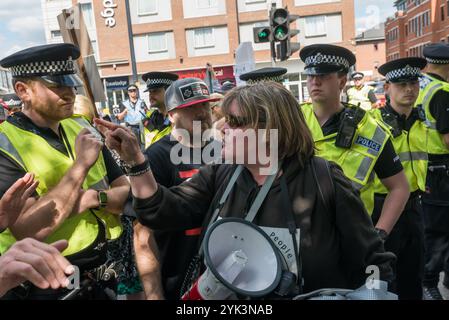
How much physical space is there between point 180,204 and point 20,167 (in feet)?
2.67

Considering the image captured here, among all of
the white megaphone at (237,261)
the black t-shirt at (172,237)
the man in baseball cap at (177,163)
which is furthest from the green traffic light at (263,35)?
the white megaphone at (237,261)

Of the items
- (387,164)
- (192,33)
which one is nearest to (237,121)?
(387,164)

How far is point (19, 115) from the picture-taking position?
2453 mm

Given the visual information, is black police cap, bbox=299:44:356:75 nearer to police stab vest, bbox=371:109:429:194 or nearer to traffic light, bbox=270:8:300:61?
police stab vest, bbox=371:109:429:194

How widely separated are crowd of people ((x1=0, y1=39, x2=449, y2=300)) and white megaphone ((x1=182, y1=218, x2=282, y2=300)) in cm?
5

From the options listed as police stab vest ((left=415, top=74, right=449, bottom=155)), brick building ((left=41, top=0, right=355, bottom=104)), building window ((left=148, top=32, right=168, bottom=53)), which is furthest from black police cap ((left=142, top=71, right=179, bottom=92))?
building window ((left=148, top=32, right=168, bottom=53))

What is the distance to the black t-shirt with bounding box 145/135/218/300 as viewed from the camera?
8.50 ft

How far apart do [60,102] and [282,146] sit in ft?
4.16

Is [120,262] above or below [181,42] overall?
below

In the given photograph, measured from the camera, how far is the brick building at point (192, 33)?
31953 mm

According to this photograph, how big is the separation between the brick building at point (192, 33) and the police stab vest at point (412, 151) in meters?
28.6

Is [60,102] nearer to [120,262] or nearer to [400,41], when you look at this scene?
[120,262]

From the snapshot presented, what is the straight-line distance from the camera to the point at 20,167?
7.28ft
